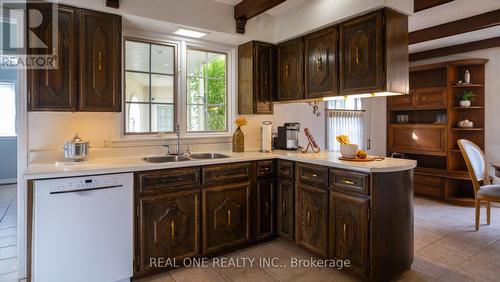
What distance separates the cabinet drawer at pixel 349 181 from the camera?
7.34ft

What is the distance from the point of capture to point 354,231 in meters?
2.31

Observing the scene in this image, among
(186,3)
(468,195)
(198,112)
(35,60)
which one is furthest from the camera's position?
(468,195)

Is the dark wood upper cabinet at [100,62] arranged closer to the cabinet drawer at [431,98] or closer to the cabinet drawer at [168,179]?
the cabinet drawer at [168,179]

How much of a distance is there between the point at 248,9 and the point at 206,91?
41.8 inches

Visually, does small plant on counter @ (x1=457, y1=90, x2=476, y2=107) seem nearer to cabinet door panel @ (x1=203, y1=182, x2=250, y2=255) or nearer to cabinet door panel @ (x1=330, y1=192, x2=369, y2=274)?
cabinet door panel @ (x1=330, y1=192, x2=369, y2=274)

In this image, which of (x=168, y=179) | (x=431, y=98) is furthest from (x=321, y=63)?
(x=431, y=98)

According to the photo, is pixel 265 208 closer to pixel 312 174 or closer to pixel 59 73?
pixel 312 174

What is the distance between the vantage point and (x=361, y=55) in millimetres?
2664

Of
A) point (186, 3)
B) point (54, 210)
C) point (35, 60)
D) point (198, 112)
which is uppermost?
point (186, 3)

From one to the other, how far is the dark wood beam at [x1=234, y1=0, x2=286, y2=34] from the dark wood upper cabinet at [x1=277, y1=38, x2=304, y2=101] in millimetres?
579

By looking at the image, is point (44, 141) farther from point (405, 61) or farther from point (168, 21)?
point (405, 61)

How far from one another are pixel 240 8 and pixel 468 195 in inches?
189

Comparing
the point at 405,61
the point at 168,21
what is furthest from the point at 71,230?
the point at 405,61

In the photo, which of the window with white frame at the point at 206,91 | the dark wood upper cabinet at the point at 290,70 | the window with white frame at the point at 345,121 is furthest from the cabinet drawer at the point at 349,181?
the window with white frame at the point at 345,121
